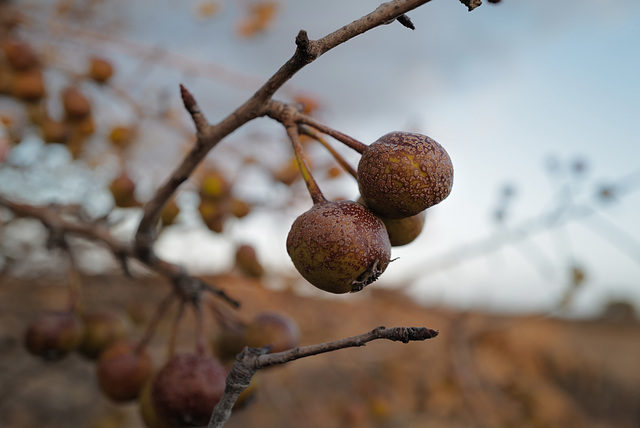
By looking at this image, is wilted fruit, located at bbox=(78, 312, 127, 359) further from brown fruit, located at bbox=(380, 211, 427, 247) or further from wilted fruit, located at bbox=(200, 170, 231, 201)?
brown fruit, located at bbox=(380, 211, 427, 247)

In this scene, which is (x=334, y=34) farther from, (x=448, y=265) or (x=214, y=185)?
(x=448, y=265)

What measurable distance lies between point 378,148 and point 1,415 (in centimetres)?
304

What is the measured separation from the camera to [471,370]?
379 cm

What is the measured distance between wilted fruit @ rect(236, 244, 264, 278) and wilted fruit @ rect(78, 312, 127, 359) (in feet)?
1.75

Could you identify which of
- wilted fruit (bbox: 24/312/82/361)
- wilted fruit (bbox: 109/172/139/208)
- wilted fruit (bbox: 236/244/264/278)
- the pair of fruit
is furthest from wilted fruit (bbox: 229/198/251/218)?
the pair of fruit

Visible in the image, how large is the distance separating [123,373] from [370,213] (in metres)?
1.01

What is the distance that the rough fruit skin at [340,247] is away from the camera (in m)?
0.75

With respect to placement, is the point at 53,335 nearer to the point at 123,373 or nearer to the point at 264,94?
the point at 123,373

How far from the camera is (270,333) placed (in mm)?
1394

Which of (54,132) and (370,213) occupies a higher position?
(54,132)

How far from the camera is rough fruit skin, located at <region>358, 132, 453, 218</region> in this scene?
0.77 m

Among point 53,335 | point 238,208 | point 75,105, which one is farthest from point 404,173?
point 75,105

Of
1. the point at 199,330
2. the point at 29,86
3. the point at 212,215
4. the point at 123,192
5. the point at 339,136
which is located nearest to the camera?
the point at 339,136

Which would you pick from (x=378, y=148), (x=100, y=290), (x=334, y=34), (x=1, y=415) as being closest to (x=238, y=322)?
(x=378, y=148)
